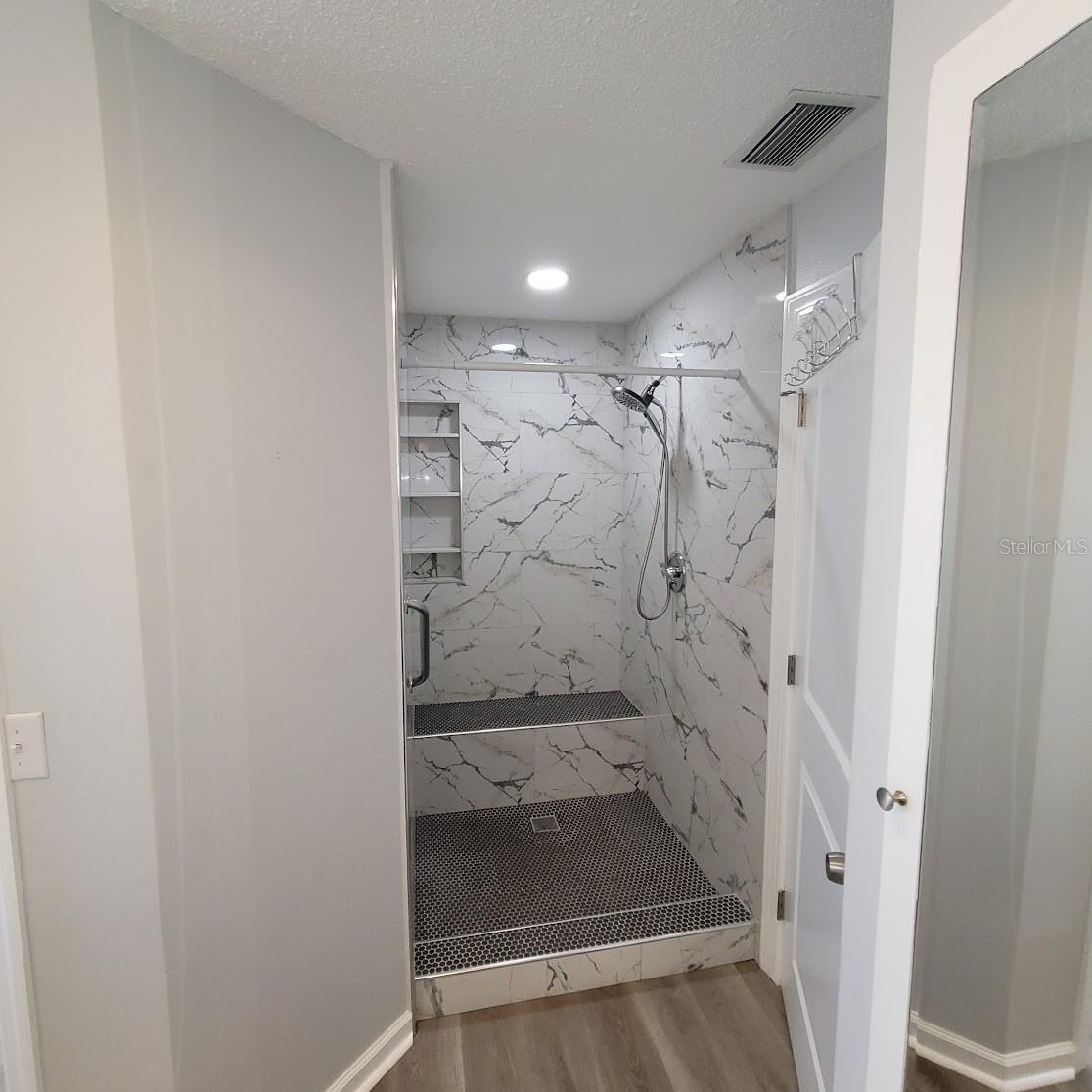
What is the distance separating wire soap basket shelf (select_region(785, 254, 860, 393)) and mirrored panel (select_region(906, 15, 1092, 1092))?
75cm

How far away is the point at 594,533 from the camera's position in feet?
12.6

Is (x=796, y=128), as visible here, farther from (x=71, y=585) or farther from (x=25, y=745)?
(x=25, y=745)

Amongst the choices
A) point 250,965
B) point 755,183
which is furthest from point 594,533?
point 250,965

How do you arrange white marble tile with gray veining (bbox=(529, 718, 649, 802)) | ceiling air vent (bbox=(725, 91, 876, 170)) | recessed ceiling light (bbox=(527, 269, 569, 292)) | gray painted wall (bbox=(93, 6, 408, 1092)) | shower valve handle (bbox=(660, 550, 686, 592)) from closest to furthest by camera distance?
gray painted wall (bbox=(93, 6, 408, 1092)) → ceiling air vent (bbox=(725, 91, 876, 170)) → recessed ceiling light (bbox=(527, 269, 569, 292)) → shower valve handle (bbox=(660, 550, 686, 592)) → white marble tile with gray veining (bbox=(529, 718, 649, 802))

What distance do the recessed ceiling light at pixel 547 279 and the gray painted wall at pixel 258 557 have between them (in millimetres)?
1117

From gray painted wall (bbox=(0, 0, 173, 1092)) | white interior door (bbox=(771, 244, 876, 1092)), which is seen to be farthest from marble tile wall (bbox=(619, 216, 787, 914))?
gray painted wall (bbox=(0, 0, 173, 1092))

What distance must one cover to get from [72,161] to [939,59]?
4.50 feet

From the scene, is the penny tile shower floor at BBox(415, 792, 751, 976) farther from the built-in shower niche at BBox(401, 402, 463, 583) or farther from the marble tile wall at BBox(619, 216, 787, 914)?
the built-in shower niche at BBox(401, 402, 463, 583)

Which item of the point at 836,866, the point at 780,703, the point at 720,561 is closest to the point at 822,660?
the point at 780,703

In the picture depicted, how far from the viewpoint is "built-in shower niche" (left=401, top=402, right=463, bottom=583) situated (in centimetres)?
362

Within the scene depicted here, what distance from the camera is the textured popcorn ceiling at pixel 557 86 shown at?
114cm

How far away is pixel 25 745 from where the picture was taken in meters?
1.15

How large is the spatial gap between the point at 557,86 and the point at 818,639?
1500 millimetres

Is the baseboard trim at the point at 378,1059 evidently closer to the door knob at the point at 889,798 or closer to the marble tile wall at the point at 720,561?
the marble tile wall at the point at 720,561
